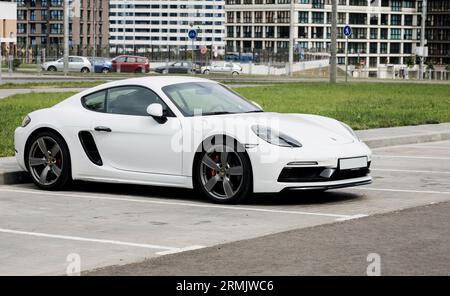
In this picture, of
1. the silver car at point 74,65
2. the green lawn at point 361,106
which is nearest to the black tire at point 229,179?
the green lawn at point 361,106

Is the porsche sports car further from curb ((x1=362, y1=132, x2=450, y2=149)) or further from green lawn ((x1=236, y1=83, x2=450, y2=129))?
green lawn ((x1=236, y1=83, x2=450, y2=129))

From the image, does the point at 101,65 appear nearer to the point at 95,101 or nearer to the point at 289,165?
the point at 95,101

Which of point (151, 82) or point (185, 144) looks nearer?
point (185, 144)

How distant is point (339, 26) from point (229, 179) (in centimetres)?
15088

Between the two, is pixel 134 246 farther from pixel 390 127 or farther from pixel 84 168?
pixel 390 127

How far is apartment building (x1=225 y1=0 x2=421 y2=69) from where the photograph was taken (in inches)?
6053

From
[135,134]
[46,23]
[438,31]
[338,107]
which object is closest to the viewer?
[135,134]

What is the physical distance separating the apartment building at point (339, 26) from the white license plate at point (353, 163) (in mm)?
140245

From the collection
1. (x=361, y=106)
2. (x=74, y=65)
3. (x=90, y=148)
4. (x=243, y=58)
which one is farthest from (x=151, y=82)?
(x=243, y=58)

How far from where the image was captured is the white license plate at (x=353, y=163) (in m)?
11.0

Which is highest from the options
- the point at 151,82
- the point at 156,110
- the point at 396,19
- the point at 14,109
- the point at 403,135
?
the point at 396,19

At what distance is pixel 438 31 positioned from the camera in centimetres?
16162
